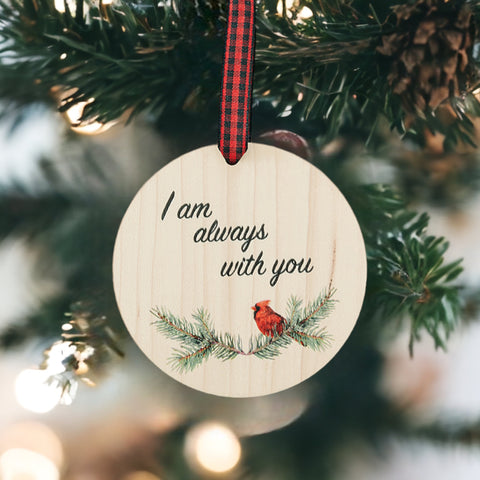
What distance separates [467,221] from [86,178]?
0.35m

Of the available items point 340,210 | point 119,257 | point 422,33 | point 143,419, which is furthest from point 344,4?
point 143,419

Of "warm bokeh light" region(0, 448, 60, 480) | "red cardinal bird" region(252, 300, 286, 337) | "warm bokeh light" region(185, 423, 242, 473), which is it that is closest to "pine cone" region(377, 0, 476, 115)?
"red cardinal bird" region(252, 300, 286, 337)

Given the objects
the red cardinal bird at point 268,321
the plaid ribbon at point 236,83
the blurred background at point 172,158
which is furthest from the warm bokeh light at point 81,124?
→ the red cardinal bird at point 268,321

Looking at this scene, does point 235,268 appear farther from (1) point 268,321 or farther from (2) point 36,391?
(2) point 36,391

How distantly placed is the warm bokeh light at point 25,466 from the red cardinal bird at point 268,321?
232mm

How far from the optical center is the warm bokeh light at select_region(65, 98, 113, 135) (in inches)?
19.3

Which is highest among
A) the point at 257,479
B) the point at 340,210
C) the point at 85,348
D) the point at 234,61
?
the point at 234,61

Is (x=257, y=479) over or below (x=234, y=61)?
below

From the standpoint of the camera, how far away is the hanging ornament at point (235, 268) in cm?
47

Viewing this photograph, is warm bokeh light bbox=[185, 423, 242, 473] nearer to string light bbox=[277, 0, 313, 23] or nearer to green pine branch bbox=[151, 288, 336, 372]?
green pine branch bbox=[151, 288, 336, 372]

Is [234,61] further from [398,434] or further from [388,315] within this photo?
[398,434]

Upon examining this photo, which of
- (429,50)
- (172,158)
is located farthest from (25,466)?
(429,50)

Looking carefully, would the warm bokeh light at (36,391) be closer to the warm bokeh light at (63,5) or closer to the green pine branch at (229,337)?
the green pine branch at (229,337)

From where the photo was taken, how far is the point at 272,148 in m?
0.47
